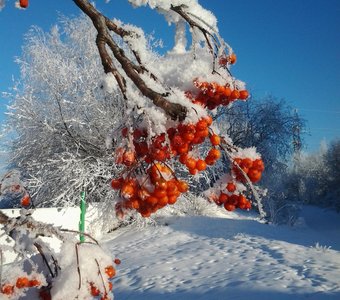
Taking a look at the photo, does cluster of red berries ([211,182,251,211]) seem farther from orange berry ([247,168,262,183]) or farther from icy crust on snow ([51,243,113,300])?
icy crust on snow ([51,243,113,300])

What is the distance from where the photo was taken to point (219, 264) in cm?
714

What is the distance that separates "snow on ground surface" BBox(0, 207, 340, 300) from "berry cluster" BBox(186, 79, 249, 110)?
13.2 feet

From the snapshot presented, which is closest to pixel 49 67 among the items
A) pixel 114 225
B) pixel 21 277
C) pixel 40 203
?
pixel 40 203

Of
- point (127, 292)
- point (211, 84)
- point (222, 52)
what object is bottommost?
point (127, 292)

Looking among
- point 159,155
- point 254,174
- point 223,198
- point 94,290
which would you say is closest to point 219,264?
point 94,290

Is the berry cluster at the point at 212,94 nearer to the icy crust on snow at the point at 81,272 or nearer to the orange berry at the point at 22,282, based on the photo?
the icy crust on snow at the point at 81,272

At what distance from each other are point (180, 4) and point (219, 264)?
6.09m

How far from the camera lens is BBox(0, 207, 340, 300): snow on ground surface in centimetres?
547

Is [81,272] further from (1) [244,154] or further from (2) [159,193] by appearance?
(1) [244,154]

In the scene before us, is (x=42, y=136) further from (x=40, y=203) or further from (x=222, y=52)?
(x=222, y=52)

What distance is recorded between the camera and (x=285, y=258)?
7176 mm

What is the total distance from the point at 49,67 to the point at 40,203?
436 cm

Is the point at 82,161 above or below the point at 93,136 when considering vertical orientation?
below

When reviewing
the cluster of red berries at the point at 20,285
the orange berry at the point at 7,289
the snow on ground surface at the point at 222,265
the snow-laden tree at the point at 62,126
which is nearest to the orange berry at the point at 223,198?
the cluster of red berries at the point at 20,285
